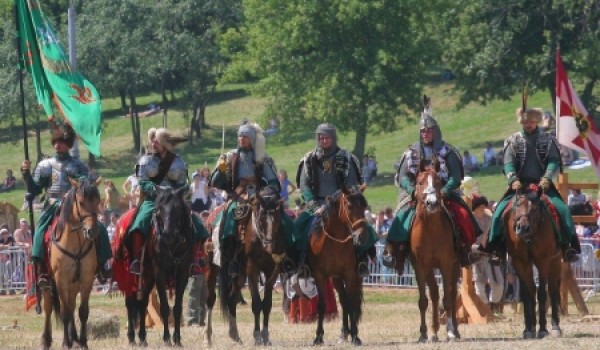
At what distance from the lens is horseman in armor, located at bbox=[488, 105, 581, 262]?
19.9 meters

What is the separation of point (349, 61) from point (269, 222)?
1574 inches

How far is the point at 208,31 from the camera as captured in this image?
68.9 meters

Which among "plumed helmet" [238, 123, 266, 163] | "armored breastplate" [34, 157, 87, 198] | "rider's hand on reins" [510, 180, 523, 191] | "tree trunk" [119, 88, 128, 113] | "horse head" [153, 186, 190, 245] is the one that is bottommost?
"horse head" [153, 186, 190, 245]

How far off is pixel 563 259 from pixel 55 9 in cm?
6425

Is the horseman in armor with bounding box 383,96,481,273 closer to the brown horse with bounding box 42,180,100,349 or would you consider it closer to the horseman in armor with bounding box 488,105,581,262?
the horseman in armor with bounding box 488,105,581,262

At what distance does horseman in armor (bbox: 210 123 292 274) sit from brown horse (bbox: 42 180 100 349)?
1.74m

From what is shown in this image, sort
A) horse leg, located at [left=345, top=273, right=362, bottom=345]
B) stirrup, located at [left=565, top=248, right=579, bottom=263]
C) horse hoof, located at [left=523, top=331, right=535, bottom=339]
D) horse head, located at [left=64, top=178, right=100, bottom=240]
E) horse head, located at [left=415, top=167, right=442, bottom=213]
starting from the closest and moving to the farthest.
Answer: horse head, located at [left=64, top=178, right=100, bottom=240] < horse head, located at [left=415, top=167, right=442, bottom=213] < horse leg, located at [left=345, top=273, right=362, bottom=345] < horse hoof, located at [left=523, top=331, right=535, bottom=339] < stirrup, located at [left=565, top=248, right=579, bottom=263]

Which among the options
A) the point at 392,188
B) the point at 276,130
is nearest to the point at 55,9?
the point at 276,130

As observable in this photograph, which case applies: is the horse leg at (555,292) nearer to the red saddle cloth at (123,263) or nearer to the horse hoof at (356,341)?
the horse hoof at (356,341)

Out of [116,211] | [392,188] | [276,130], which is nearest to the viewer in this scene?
[116,211]

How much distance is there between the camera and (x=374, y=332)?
2212 cm

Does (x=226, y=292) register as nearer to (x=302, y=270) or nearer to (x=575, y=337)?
(x=302, y=270)

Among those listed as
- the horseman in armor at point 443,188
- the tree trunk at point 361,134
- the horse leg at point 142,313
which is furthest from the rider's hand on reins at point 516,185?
the tree trunk at point 361,134

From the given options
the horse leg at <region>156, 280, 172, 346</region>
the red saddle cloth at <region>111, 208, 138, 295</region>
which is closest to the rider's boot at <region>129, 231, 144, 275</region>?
the red saddle cloth at <region>111, 208, 138, 295</region>
